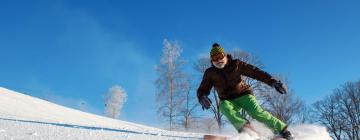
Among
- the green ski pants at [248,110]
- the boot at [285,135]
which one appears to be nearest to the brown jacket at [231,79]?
the green ski pants at [248,110]

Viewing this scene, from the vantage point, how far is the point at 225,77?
A: 6180 mm

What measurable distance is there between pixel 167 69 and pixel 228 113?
23.0 metres

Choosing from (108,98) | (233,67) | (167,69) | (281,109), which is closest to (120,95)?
(108,98)

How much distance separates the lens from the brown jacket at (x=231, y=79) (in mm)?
6121

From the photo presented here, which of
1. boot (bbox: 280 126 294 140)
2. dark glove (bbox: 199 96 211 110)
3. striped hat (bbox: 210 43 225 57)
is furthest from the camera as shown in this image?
striped hat (bbox: 210 43 225 57)

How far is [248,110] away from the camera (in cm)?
586

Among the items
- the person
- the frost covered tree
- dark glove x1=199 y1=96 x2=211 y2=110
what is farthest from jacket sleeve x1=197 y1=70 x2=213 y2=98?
the frost covered tree

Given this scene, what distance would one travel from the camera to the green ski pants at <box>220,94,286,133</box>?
551 centimetres

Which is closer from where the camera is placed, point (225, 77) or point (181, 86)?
→ point (225, 77)

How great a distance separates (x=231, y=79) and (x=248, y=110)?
558 millimetres

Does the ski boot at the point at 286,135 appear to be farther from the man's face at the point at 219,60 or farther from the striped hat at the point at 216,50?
the striped hat at the point at 216,50

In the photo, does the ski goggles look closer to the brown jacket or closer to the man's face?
the man's face

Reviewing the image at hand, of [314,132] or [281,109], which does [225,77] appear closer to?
[314,132]

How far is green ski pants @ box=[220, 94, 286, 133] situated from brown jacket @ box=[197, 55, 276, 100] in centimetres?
12
